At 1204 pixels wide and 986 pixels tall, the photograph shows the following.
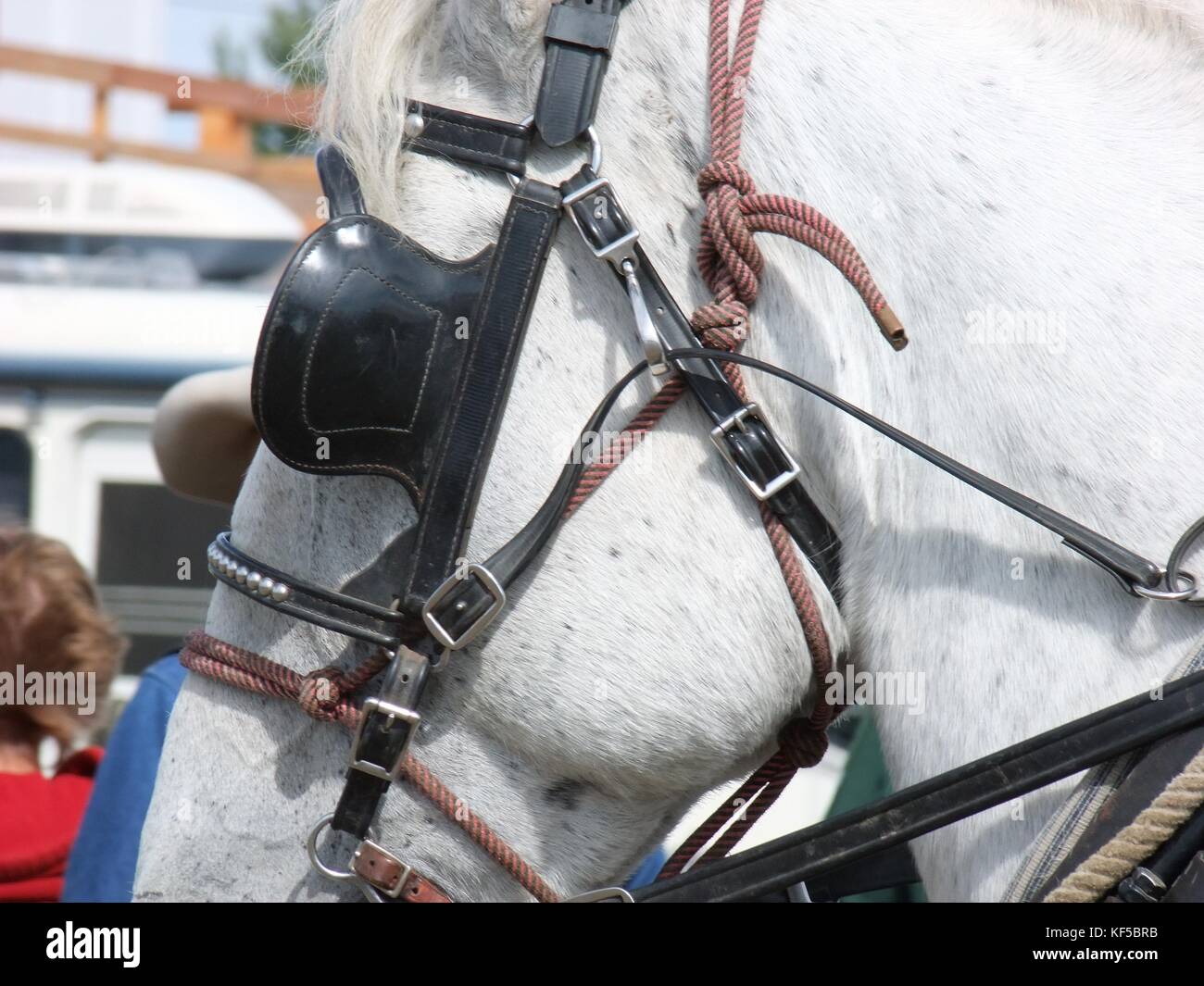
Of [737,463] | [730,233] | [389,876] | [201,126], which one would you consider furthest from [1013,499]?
[201,126]

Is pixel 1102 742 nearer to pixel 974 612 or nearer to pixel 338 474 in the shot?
pixel 974 612

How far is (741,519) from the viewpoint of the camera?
1.23 meters

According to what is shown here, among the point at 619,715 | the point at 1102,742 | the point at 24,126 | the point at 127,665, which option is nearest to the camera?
the point at 1102,742

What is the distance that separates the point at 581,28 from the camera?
4.04 ft

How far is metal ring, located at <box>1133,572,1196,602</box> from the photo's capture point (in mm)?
1082

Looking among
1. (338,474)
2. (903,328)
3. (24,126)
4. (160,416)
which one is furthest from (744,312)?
(24,126)

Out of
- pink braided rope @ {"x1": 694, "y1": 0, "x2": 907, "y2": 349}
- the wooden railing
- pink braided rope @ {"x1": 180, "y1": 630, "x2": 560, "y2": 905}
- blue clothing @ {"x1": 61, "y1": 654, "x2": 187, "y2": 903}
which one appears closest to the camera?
pink braided rope @ {"x1": 694, "y1": 0, "x2": 907, "y2": 349}

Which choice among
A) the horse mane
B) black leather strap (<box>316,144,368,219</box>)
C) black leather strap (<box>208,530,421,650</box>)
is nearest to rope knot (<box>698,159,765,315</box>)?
the horse mane

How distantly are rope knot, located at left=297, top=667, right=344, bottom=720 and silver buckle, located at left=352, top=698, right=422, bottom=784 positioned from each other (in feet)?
0.12

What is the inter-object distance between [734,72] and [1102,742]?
729mm

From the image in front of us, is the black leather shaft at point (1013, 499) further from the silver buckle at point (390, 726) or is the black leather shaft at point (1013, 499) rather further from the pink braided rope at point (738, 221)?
the silver buckle at point (390, 726)

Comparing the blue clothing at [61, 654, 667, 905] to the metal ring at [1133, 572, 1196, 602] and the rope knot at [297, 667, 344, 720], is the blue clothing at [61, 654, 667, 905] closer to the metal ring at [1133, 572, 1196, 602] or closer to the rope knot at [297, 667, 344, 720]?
the rope knot at [297, 667, 344, 720]

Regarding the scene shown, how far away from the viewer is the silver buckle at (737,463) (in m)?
1.21

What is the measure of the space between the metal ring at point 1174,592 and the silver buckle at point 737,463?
334 mm
